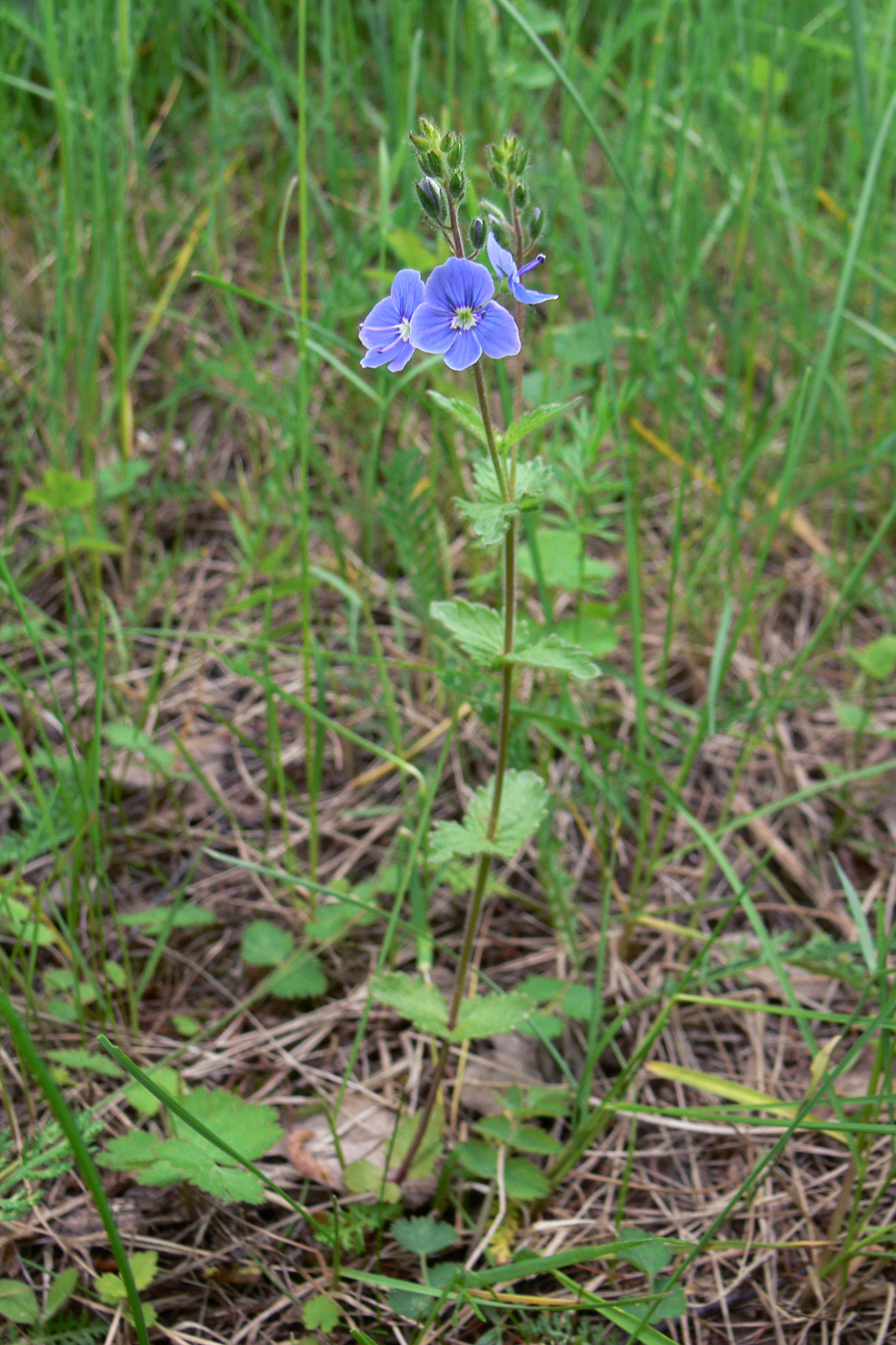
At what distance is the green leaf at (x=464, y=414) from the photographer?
1504 mm

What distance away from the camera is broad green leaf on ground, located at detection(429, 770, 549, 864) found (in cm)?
175

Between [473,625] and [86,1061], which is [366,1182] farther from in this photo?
[473,625]

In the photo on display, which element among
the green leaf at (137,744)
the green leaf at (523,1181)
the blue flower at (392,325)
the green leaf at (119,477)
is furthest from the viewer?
the green leaf at (119,477)

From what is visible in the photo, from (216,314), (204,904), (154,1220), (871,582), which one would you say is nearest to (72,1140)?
(154,1220)

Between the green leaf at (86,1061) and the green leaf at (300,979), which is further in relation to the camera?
the green leaf at (300,979)

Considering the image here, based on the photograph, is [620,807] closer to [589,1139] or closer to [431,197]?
[589,1139]

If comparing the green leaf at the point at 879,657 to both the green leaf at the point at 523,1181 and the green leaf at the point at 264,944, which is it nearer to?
the green leaf at the point at 523,1181

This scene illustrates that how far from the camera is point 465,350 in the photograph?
1.42 meters

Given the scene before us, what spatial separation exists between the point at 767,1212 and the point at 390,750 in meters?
1.34

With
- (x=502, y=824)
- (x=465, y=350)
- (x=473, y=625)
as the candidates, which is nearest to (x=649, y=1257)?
(x=502, y=824)

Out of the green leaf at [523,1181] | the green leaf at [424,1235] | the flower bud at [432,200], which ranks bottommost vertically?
the green leaf at [523,1181]

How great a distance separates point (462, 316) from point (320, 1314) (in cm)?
162

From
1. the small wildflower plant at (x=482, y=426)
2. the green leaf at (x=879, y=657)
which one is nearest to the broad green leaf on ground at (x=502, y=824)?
the small wildflower plant at (x=482, y=426)

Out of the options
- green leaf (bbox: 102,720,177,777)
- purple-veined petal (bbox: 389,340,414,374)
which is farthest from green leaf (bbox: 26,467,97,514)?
purple-veined petal (bbox: 389,340,414,374)
